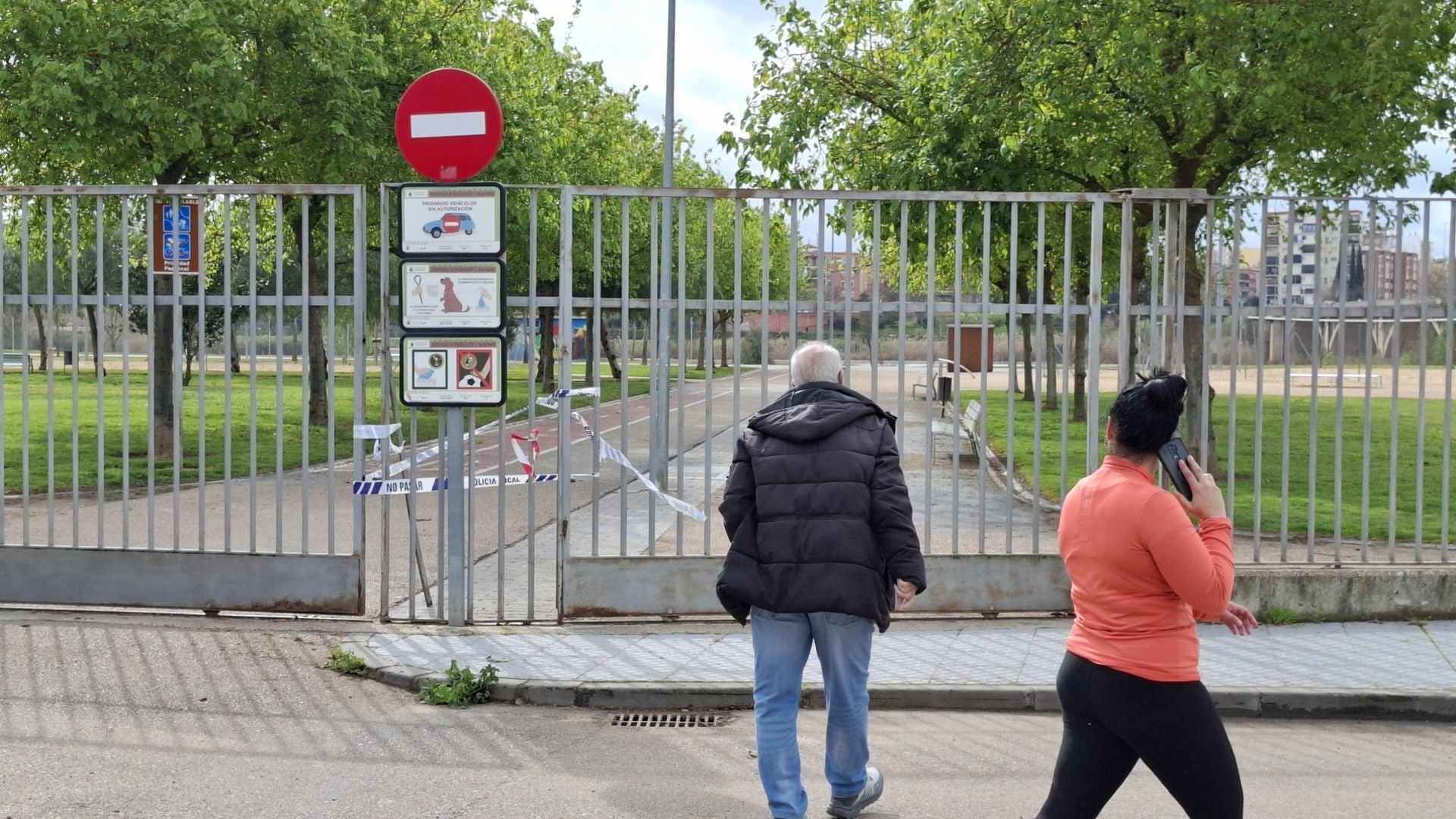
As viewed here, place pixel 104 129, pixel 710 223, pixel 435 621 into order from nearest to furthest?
pixel 710 223 < pixel 435 621 < pixel 104 129

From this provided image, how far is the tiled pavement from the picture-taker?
712 cm

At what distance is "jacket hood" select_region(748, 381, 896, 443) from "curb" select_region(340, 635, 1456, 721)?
7.84 feet

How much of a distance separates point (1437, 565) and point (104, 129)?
14.7 meters

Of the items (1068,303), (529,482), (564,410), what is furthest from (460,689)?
(1068,303)

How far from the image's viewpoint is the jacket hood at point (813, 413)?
15.4 feet

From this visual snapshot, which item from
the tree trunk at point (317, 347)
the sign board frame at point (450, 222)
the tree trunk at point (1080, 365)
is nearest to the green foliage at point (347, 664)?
the sign board frame at point (450, 222)

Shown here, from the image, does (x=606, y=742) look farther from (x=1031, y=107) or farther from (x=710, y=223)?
(x=1031, y=107)

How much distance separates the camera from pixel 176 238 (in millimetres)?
8492

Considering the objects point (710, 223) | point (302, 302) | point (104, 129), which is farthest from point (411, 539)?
point (104, 129)

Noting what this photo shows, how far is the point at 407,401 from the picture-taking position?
8.02m

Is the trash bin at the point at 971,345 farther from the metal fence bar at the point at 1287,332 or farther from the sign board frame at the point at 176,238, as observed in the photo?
the sign board frame at the point at 176,238

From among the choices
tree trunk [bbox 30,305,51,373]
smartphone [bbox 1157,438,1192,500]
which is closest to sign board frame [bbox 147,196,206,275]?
tree trunk [bbox 30,305,51,373]

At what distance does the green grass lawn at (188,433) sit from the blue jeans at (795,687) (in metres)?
3.88

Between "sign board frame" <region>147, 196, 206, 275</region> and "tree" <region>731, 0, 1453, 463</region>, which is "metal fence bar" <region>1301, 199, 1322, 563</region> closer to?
"tree" <region>731, 0, 1453, 463</region>
